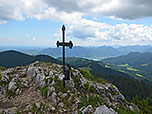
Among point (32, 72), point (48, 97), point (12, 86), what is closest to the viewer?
point (48, 97)

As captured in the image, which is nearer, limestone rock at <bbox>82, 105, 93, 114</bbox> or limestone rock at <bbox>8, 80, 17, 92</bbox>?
limestone rock at <bbox>82, 105, 93, 114</bbox>

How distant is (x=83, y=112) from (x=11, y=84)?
31.9 ft

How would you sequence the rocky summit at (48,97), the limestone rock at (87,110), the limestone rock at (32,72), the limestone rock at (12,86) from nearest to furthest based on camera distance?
the limestone rock at (87,110), the rocky summit at (48,97), the limestone rock at (12,86), the limestone rock at (32,72)

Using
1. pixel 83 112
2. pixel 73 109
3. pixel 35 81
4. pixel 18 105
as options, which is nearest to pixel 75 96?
pixel 73 109

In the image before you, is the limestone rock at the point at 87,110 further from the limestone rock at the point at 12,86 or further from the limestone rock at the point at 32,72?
the limestone rock at the point at 32,72

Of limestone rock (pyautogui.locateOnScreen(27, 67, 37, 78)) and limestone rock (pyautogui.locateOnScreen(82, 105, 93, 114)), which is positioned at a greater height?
limestone rock (pyautogui.locateOnScreen(27, 67, 37, 78))

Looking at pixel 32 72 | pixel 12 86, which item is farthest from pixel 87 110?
pixel 32 72

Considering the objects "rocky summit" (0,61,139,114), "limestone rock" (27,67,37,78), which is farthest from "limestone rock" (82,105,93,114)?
"limestone rock" (27,67,37,78)

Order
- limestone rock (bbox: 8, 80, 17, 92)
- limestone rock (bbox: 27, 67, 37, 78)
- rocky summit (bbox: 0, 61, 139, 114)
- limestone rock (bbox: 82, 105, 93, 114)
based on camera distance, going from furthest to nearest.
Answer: limestone rock (bbox: 27, 67, 37, 78) < limestone rock (bbox: 8, 80, 17, 92) < rocky summit (bbox: 0, 61, 139, 114) < limestone rock (bbox: 82, 105, 93, 114)

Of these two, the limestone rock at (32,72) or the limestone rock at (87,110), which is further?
the limestone rock at (32,72)

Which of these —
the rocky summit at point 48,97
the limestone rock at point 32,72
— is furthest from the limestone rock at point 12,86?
the limestone rock at point 32,72

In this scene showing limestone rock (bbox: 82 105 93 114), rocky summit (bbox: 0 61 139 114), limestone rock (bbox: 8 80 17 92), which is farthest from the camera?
limestone rock (bbox: 8 80 17 92)

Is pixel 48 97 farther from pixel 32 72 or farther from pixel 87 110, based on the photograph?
pixel 32 72

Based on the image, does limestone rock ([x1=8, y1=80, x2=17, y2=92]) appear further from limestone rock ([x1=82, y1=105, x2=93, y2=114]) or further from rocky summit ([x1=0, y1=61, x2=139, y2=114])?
limestone rock ([x1=82, y1=105, x2=93, y2=114])
